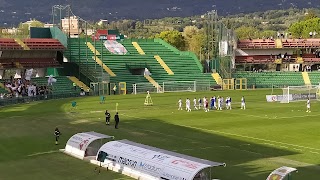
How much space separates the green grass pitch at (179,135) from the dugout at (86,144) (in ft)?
2.12

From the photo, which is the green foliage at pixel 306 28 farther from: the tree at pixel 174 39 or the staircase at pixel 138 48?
the staircase at pixel 138 48

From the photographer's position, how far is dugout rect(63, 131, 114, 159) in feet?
114

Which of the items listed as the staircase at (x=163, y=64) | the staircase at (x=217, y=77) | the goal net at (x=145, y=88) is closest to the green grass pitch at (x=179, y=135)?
the goal net at (x=145, y=88)

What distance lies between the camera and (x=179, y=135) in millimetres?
42844

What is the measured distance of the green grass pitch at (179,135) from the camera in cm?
3112

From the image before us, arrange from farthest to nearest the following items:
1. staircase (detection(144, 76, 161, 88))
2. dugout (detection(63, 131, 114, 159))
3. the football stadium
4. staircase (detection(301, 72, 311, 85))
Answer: staircase (detection(301, 72, 311, 85)), staircase (detection(144, 76, 161, 88)), dugout (detection(63, 131, 114, 159)), the football stadium

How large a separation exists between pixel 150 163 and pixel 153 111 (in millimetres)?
31610

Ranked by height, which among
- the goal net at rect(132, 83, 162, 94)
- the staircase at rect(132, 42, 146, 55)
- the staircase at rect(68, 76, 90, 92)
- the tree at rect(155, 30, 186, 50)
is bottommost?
the goal net at rect(132, 83, 162, 94)

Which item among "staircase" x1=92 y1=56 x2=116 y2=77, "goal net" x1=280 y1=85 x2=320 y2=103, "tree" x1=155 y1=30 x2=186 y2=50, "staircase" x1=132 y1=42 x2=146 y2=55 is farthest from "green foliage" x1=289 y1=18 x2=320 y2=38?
"goal net" x1=280 y1=85 x2=320 y2=103

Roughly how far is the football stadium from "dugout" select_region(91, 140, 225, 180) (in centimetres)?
6

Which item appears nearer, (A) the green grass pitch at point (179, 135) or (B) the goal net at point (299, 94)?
(A) the green grass pitch at point (179, 135)

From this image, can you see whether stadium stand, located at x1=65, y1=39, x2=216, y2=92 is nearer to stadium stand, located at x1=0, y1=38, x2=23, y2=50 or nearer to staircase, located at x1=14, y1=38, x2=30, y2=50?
staircase, located at x1=14, y1=38, x2=30, y2=50

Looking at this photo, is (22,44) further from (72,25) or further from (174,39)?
(174,39)

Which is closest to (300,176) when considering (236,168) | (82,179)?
(236,168)
